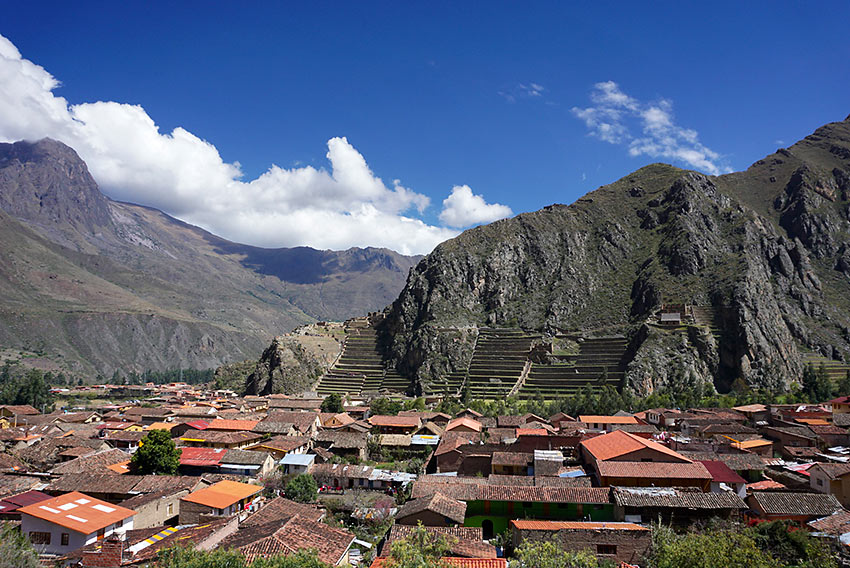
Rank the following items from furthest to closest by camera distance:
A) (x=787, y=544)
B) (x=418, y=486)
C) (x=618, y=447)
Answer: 1. (x=618, y=447)
2. (x=418, y=486)
3. (x=787, y=544)

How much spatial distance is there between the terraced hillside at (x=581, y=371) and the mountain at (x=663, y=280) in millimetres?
2989

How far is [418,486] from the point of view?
34156 mm

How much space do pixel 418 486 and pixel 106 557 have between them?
16742mm

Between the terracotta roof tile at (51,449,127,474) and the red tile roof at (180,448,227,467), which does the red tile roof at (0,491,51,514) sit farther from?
the red tile roof at (180,448,227,467)

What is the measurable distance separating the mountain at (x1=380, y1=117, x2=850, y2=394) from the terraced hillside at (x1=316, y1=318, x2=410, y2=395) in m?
4.23

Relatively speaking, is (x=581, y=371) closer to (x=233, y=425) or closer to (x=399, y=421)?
(x=399, y=421)

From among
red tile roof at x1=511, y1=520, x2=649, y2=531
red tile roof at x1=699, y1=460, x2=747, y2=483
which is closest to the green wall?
red tile roof at x1=511, y1=520, x2=649, y2=531

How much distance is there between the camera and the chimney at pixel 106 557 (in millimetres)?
23594

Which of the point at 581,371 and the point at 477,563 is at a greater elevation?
the point at 581,371

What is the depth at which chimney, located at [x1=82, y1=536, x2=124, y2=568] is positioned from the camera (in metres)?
23.6

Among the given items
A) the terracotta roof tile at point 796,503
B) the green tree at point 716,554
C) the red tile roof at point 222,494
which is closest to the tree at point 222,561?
the green tree at point 716,554

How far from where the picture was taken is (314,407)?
3275 inches

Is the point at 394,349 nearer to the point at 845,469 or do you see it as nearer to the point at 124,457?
the point at 124,457

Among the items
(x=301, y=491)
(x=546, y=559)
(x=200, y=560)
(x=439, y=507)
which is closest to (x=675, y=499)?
(x=439, y=507)
